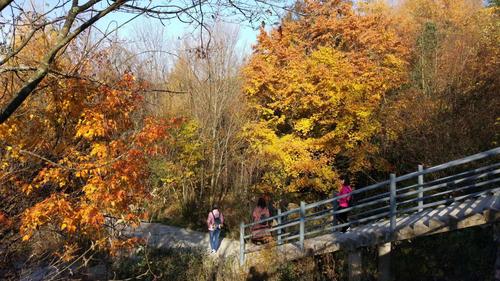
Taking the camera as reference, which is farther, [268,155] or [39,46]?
[268,155]

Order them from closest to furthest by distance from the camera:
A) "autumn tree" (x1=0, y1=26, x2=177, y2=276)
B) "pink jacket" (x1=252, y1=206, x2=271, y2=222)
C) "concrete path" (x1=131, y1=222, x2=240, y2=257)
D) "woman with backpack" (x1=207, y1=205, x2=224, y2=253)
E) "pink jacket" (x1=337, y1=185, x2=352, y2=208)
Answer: "autumn tree" (x1=0, y1=26, x2=177, y2=276), "pink jacket" (x1=337, y1=185, x2=352, y2=208), "pink jacket" (x1=252, y1=206, x2=271, y2=222), "woman with backpack" (x1=207, y1=205, x2=224, y2=253), "concrete path" (x1=131, y1=222, x2=240, y2=257)

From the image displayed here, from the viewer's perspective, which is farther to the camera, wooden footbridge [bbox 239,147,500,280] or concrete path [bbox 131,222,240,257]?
concrete path [bbox 131,222,240,257]

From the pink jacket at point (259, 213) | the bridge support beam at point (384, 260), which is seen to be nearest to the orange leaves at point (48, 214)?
the bridge support beam at point (384, 260)

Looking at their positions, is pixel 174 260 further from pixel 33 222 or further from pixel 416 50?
pixel 416 50

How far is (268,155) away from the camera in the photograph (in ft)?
54.8

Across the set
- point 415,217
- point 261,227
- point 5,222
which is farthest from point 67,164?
point 261,227

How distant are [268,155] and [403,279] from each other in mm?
7466

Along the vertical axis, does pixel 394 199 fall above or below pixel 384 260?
above

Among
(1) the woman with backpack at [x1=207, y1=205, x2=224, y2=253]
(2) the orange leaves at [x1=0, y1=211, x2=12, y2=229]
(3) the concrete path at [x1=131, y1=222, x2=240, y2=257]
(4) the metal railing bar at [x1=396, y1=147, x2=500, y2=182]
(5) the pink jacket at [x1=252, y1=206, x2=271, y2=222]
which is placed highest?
(4) the metal railing bar at [x1=396, y1=147, x2=500, y2=182]

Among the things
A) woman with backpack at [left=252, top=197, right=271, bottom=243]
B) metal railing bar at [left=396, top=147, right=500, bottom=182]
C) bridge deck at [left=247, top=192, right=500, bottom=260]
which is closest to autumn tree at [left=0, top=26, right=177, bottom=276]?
bridge deck at [left=247, top=192, right=500, bottom=260]

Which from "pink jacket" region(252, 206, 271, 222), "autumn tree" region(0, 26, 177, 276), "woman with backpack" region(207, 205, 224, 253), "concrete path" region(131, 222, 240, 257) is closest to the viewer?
"autumn tree" region(0, 26, 177, 276)

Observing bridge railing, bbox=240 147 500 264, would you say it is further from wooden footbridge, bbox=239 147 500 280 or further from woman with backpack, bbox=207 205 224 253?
woman with backpack, bbox=207 205 224 253

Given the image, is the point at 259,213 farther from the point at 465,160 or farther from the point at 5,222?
the point at 5,222

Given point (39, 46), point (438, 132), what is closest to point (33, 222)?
point (39, 46)
